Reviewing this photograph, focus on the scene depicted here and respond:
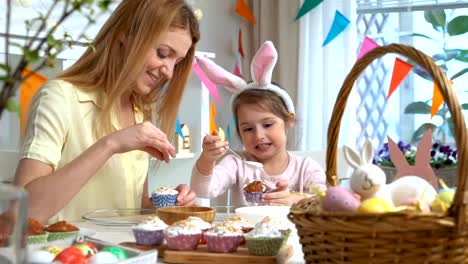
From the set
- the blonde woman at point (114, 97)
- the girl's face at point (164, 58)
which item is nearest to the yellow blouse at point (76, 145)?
the blonde woman at point (114, 97)

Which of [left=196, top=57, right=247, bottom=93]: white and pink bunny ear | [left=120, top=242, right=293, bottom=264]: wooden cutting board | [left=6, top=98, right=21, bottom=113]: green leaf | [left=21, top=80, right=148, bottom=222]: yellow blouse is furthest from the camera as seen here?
[left=196, top=57, right=247, bottom=93]: white and pink bunny ear

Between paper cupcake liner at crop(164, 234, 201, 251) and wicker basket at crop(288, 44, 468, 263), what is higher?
wicker basket at crop(288, 44, 468, 263)

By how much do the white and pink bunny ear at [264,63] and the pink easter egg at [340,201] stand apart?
1235 mm

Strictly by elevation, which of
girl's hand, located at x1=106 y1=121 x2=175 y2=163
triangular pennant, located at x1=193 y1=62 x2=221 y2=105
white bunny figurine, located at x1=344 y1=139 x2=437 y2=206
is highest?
triangular pennant, located at x1=193 y1=62 x2=221 y2=105

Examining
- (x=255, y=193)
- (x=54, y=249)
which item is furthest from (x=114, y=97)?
(x=54, y=249)

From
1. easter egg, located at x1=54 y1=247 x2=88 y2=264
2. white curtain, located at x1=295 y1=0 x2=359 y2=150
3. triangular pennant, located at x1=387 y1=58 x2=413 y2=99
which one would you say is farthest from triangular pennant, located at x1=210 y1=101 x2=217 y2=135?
easter egg, located at x1=54 y1=247 x2=88 y2=264

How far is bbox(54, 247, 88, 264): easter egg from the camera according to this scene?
2.86ft

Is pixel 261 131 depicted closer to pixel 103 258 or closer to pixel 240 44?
pixel 240 44

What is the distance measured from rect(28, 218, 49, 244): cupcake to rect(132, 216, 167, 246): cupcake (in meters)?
0.15

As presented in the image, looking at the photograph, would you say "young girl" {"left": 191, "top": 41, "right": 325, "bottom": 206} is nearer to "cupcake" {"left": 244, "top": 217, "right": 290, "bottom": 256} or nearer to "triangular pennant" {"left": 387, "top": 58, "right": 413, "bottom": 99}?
"triangular pennant" {"left": 387, "top": 58, "right": 413, "bottom": 99}

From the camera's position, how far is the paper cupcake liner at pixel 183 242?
1109 millimetres

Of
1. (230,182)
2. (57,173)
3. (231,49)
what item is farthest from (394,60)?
(57,173)

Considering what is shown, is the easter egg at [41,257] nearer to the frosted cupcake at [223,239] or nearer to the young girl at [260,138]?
the frosted cupcake at [223,239]

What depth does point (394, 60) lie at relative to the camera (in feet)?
10.6
